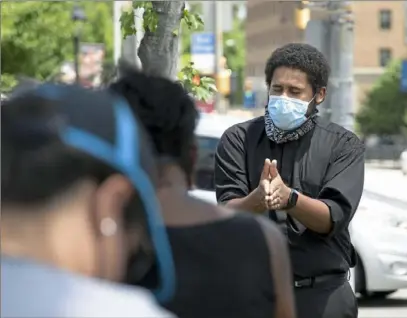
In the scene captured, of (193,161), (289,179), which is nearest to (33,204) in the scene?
(193,161)

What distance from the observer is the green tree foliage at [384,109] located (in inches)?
2643

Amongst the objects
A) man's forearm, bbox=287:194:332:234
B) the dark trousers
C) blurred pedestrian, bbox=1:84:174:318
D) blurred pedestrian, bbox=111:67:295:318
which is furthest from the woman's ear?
the dark trousers

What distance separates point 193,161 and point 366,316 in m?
7.02

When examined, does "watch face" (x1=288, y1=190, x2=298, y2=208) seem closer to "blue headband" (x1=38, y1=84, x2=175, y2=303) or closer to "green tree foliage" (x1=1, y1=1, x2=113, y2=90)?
"blue headband" (x1=38, y1=84, x2=175, y2=303)

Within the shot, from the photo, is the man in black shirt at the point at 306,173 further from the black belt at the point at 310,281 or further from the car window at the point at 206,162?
the car window at the point at 206,162

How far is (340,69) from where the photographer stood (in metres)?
8.70

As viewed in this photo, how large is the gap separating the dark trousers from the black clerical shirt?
0.05 metres

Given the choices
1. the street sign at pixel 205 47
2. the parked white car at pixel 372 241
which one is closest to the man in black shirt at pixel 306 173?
the parked white car at pixel 372 241

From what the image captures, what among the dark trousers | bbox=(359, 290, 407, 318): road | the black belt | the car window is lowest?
bbox=(359, 290, 407, 318): road

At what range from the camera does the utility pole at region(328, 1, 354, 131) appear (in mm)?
8586

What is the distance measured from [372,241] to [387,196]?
1684 millimetres

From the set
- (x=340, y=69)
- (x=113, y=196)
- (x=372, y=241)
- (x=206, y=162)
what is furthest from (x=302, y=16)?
(x=113, y=196)

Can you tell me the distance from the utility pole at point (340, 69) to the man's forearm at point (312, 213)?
538cm

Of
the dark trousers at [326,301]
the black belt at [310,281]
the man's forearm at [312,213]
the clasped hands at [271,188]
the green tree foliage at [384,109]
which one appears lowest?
the green tree foliage at [384,109]
